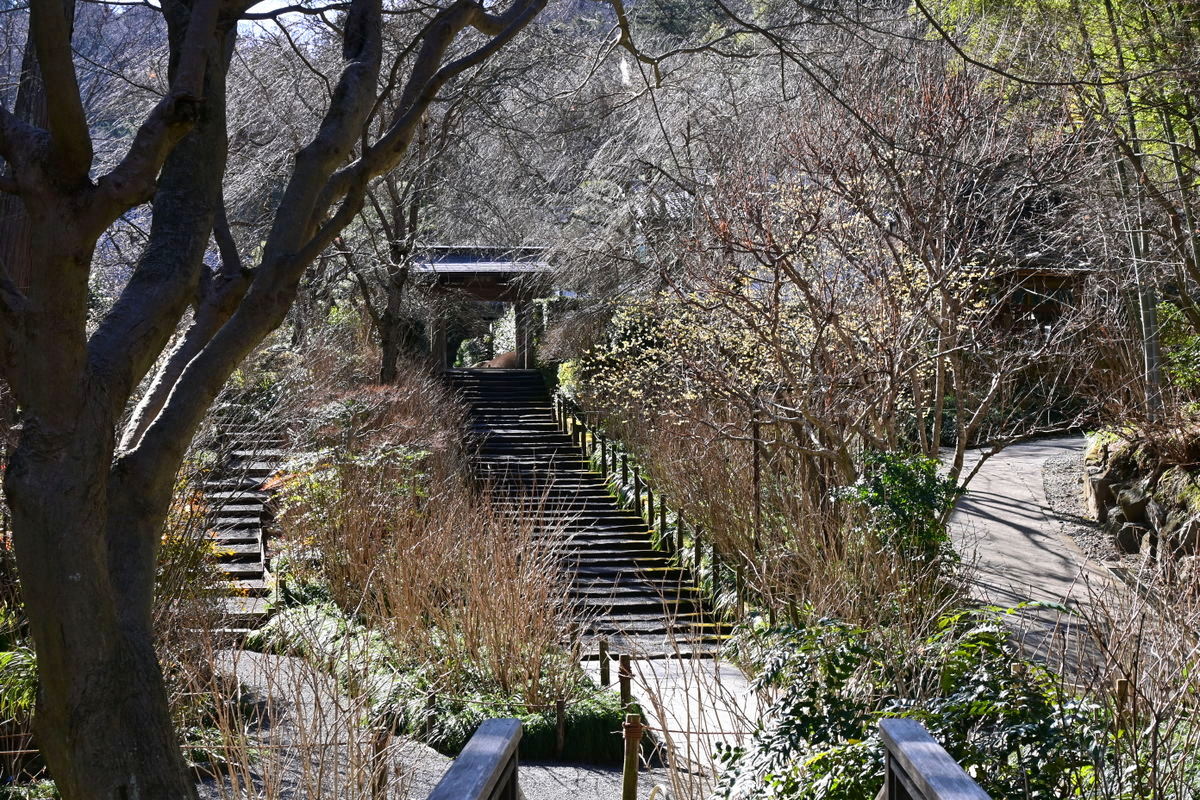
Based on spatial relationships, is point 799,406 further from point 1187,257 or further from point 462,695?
point 1187,257

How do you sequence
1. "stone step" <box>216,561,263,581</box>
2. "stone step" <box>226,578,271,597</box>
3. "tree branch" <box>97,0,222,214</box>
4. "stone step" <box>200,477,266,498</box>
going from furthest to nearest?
"stone step" <box>216,561,263,581</box> < "stone step" <box>226,578,271,597</box> < "stone step" <box>200,477,266,498</box> < "tree branch" <box>97,0,222,214</box>

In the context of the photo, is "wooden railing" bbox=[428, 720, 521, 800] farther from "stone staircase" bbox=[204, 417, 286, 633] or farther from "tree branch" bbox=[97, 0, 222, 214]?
"stone staircase" bbox=[204, 417, 286, 633]

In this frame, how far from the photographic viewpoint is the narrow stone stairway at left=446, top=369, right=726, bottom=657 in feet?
30.0

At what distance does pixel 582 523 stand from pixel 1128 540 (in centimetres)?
680

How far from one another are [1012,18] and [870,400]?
224 inches

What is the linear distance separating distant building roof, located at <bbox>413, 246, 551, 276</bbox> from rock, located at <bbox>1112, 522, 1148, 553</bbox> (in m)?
10.1

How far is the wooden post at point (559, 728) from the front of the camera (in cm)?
748

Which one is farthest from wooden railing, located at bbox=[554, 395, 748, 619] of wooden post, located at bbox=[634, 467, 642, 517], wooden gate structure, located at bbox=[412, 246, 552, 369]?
wooden gate structure, located at bbox=[412, 246, 552, 369]

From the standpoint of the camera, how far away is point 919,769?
2240 mm

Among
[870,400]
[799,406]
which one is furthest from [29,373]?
[870,400]

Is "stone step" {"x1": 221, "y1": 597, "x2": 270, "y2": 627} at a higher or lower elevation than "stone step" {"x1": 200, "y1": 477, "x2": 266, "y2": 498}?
lower

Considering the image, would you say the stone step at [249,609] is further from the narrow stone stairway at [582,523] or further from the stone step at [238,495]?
the narrow stone stairway at [582,523]

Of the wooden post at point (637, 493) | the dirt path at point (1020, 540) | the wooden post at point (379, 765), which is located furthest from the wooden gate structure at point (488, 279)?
the wooden post at point (379, 765)

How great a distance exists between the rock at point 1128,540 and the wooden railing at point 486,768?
461 inches
